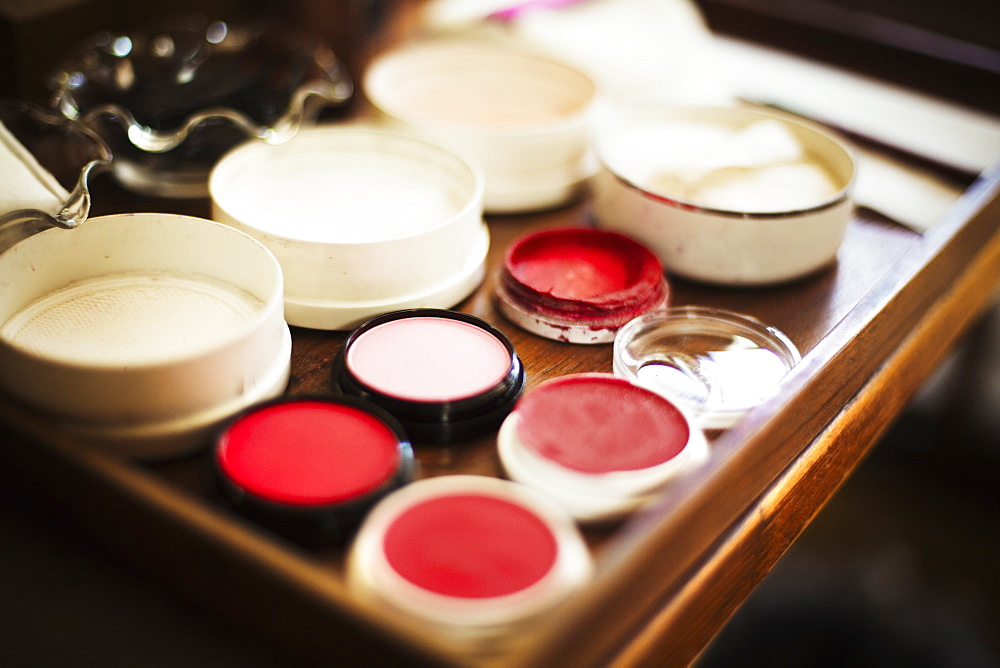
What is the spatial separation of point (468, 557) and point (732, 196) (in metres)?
0.59

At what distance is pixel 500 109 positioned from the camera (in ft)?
4.31

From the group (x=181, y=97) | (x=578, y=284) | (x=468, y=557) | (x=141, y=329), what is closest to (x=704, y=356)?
(x=578, y=284)

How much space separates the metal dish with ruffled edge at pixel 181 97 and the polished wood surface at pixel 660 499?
50mm

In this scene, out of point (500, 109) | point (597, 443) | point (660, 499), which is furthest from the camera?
point (500, 109)

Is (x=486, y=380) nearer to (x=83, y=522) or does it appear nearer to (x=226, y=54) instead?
(x=83, y=522)

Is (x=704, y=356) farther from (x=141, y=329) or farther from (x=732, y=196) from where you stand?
(x=141, y=329)

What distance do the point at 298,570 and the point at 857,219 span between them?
0.95 meters

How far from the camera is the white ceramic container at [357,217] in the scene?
2.91 ft

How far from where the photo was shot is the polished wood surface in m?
0.55

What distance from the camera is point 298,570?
0.54 m

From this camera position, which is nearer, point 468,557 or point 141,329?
point 468,557

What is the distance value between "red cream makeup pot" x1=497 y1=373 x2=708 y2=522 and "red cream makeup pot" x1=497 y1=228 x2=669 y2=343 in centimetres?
11

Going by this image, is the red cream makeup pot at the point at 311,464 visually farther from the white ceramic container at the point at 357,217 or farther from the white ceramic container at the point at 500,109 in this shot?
the white ceramic container at the point at 500,109

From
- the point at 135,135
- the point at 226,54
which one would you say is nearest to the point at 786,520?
the point at 135,135
